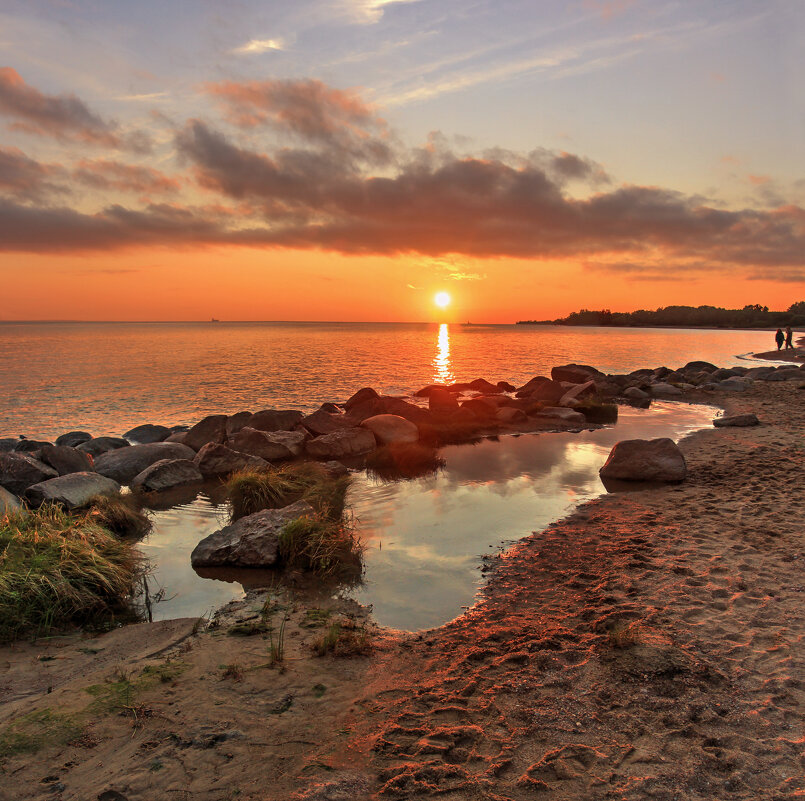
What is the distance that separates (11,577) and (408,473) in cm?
1018

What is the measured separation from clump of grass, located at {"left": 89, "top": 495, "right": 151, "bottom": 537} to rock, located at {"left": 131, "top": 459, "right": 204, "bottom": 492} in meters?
2.20

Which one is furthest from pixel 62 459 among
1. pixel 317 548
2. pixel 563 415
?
pixel 563 415

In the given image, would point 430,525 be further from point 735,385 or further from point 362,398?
point 735,385

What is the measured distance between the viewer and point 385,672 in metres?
5.60

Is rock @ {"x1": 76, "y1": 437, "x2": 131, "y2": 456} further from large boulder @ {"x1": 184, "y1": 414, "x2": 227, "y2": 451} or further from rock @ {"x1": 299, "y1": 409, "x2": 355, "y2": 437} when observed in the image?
rock @ {"x1": 299, "y1": 409, "x2": 355, "y2": 437}

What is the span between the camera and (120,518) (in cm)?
1076

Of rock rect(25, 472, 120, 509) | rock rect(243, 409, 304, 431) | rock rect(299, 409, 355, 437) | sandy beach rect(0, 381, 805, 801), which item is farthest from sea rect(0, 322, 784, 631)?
rock rect(243, 409, 304, 431)

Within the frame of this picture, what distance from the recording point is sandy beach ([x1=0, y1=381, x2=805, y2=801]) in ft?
13.0

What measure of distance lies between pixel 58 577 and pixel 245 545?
275 centimetres

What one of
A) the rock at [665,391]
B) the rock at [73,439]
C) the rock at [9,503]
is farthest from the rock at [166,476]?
the rock at [665,391]

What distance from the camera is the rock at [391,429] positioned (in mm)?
19094

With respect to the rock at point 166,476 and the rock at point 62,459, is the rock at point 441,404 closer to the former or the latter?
the rock at point 166,476

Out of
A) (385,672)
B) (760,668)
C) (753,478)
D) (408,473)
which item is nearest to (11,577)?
(385,672)

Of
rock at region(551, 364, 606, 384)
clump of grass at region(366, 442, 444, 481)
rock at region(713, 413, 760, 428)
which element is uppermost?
rock at region(551, 364, 606, 384)
